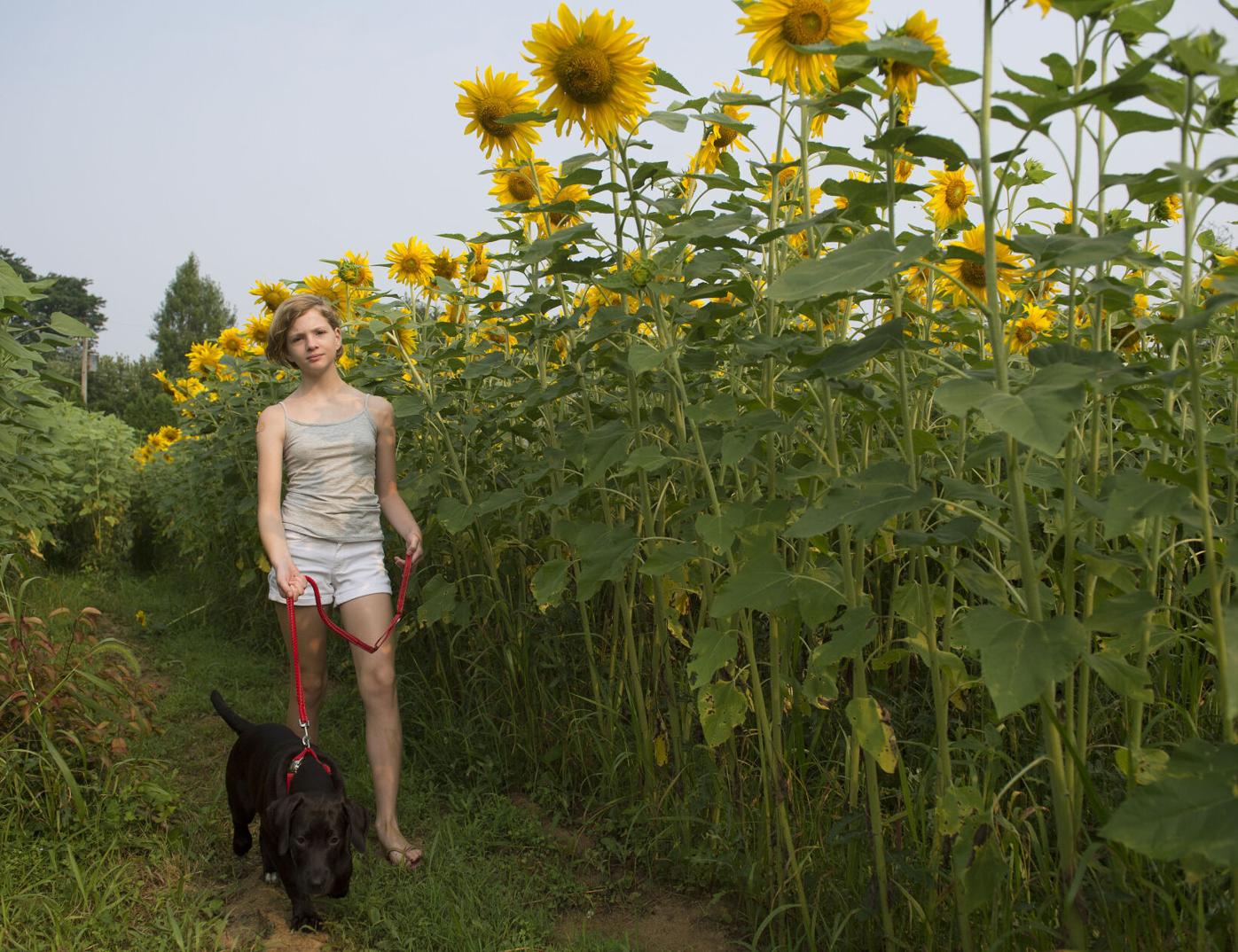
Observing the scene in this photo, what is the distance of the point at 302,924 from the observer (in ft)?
10.1

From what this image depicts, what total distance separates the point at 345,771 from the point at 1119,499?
132 inches

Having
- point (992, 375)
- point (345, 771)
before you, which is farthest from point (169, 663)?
point (992, 375)

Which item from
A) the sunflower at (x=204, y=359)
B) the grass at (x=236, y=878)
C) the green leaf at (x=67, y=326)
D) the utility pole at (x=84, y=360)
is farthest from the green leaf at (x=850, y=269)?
the utility pole at (x=84, y=360)

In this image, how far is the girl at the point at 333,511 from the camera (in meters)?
3.65

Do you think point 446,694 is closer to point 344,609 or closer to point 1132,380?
point 344,609

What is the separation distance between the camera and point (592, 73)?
2947 mm

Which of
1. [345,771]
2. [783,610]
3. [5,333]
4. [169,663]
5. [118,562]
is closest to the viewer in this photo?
[783,610]

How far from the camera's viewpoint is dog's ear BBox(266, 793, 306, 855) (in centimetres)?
295

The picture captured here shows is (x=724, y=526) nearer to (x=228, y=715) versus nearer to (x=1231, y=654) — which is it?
(x=1231, y=654)

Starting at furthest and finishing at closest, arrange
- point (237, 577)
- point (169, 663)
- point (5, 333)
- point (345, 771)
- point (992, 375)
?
1. point (237, 577)
2. point (169, 663)
3. point (345, 771)
4. point (5, 333)
5. point (992, 375)

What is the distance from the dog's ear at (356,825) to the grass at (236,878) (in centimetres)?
21

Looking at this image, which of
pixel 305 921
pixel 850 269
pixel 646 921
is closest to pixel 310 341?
pixel 305 921

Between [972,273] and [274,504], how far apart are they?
2359 millimetres

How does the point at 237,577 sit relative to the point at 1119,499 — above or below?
below
